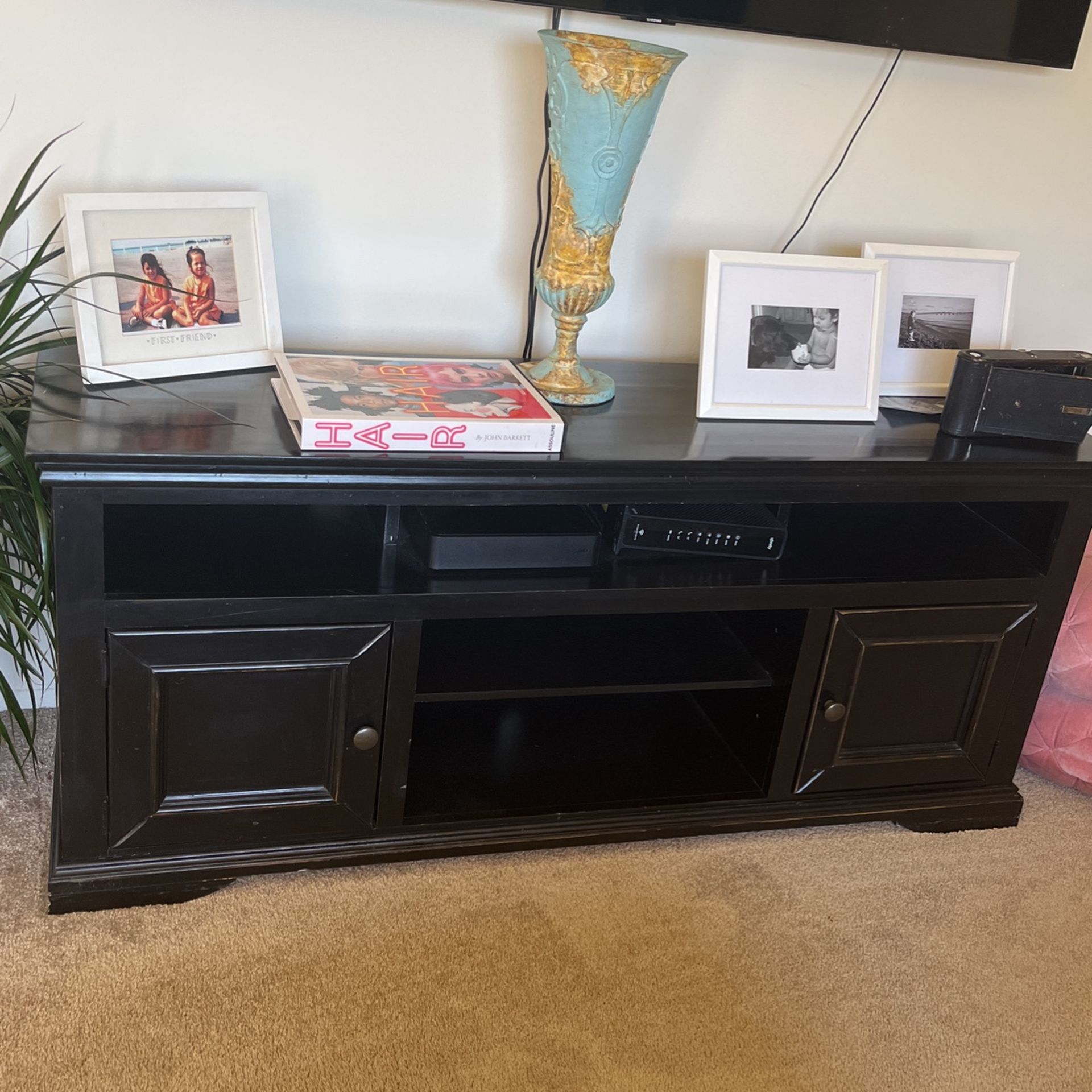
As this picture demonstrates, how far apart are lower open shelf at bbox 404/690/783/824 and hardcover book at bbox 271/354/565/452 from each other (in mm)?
539

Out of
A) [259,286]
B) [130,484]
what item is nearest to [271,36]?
[259,286]

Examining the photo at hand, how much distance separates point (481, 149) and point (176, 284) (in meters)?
0.49

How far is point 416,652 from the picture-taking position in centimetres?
147

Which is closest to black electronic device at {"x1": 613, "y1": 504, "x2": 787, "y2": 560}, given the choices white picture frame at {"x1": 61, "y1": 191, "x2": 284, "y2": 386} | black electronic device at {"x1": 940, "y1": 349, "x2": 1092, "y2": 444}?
black electronic device at {"x1": 940, "y1": 349, "x2": 1092, "y2": 444}

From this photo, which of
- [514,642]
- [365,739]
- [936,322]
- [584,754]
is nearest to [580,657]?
[514,642]

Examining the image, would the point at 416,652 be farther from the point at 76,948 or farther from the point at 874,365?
the point at 874,365

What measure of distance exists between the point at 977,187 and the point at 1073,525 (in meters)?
0.64

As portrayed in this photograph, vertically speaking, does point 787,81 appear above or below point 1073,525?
above

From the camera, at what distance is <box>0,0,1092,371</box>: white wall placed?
5.06 feet

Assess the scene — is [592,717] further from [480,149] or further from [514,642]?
[480,149]

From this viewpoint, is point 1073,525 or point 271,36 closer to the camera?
point 271,36

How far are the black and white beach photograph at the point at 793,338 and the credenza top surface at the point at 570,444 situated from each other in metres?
0.09

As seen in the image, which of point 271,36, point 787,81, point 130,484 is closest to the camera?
point 130,484

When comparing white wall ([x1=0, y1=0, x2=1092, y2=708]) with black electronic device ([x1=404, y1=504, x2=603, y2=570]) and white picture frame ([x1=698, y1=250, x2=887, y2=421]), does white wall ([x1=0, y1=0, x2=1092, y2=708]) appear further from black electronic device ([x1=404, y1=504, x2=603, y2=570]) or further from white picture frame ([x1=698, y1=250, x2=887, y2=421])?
black electronic device ([x1=404, y1=504, x2=603, y2=570])
